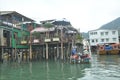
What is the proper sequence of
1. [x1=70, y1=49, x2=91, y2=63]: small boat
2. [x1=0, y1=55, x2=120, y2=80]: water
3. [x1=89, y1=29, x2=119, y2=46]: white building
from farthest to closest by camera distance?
[x1=89, y1=29, x2=119, y2=46]: white building, [x1=70, y1=49, x2=91, y2=63]: small boat, [x1=0, y1=55, x2=120, y2=80]: water

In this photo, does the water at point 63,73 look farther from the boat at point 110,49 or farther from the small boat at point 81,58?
the boat at point 110,49

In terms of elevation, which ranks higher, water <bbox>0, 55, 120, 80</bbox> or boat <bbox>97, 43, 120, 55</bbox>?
boat <bbox>97, 43, 120, 55</bbox>

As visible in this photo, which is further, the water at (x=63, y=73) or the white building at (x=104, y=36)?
the white building at (x=104, y=36)

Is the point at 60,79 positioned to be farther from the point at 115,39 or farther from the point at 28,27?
the point at 115,39

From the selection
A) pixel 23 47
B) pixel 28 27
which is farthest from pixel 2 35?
pixel 28 27

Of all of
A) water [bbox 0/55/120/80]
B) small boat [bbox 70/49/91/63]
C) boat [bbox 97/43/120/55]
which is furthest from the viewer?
boat [bbox 97/43/120/55]

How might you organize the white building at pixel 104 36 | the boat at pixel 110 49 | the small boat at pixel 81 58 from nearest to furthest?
the small boat at pixel 81 58
the boat at pixel 110 49
the white building at pixel 104 36

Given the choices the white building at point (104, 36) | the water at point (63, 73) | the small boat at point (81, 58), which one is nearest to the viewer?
the water at point (63, 73)

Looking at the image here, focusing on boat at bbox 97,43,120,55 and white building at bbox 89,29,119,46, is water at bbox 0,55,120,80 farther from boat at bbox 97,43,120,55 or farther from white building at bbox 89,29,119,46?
white building at bbox 89,29,119,46

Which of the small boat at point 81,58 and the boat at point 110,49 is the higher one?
the boat at point 110,49

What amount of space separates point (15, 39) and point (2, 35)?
461 cm

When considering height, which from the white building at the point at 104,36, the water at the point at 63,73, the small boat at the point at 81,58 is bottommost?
the water at the point at 63,73

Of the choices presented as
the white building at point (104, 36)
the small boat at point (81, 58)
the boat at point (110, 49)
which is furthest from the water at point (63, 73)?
the white building at point (104, 36)

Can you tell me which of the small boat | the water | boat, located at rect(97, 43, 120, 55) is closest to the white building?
Result: boat, located at rect(97, 43, 120, 55)
